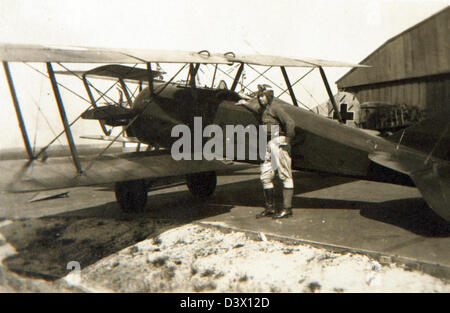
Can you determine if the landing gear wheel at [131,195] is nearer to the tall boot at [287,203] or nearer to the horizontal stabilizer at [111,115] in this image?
the horizontal stabilizer at [111,115]

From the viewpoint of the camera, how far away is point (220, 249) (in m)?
4.93

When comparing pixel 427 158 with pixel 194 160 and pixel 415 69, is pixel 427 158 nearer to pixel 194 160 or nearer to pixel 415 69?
pixel 194 160

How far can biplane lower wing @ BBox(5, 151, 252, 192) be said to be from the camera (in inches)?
197

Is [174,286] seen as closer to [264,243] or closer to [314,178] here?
[264,243]

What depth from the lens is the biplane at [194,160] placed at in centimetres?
496

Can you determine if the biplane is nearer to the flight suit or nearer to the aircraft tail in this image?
the aircraft tail

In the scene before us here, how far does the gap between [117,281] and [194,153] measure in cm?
307

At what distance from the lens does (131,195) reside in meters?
6.82

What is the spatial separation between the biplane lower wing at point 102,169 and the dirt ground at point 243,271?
1060 mm

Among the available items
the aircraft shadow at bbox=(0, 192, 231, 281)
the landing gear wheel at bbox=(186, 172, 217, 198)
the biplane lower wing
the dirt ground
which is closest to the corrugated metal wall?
the landing gear wheel at bbox=(186, 172, 217, 198)

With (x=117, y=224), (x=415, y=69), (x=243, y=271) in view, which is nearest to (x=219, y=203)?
(x=117, y=224)

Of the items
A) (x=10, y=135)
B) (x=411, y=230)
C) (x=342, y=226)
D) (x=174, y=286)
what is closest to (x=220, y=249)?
(x=174, y=286)

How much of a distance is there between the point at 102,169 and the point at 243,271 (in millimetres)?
2621

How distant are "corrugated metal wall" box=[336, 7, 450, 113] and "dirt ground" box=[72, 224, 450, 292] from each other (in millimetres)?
10318
